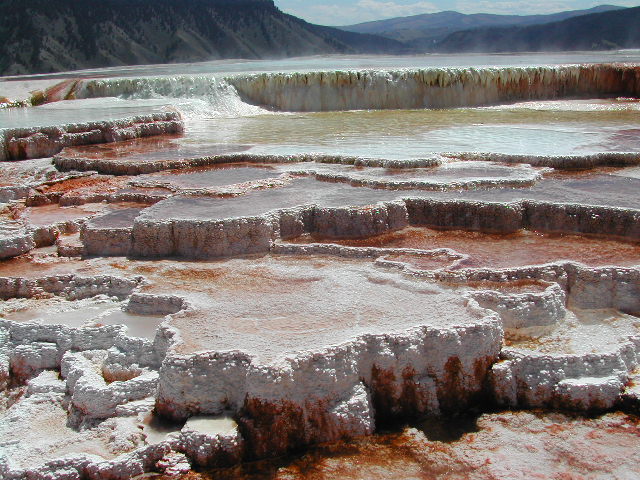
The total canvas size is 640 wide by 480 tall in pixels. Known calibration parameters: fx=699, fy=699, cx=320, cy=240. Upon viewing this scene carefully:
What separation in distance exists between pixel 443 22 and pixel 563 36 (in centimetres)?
5620

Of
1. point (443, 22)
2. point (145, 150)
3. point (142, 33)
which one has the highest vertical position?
point (443, 22)

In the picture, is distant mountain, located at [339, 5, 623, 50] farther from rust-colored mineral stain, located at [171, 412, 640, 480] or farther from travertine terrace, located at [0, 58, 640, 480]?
rust-colored mineral stain, located at [171, 412, 640, 480]

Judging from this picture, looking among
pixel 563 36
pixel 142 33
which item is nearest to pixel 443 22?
pixel 563 36

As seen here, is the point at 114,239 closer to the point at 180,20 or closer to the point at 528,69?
the point at 528,69

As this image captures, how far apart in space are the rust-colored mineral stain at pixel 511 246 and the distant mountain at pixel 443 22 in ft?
264

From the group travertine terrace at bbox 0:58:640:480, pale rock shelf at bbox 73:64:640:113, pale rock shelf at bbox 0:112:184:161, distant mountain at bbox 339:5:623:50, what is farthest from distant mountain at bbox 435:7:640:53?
travertine terrace at bbox 0:58:640:480

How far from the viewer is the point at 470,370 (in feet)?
16.5

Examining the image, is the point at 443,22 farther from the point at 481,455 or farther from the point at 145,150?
the point at 481,455

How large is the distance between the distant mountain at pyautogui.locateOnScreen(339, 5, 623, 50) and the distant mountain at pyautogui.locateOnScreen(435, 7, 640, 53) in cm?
2408

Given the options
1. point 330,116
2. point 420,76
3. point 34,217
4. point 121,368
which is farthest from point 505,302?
point 420,76

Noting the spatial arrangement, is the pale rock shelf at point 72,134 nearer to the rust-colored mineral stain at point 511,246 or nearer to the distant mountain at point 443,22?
the rust-colored mineral stain at point 511,246

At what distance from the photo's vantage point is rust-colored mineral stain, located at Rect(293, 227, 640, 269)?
21.9 ft

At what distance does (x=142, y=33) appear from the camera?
4253 centimetres

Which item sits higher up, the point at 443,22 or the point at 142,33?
the point at 443,22
